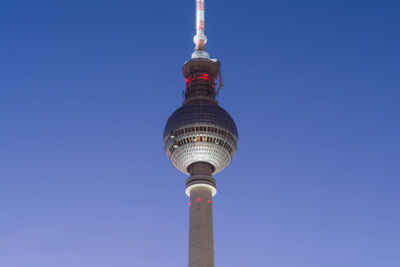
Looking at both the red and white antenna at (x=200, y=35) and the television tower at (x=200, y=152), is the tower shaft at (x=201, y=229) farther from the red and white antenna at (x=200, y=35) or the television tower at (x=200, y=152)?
the red and white antenna at (x=200, y=35)

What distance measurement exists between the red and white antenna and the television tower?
1571 cm

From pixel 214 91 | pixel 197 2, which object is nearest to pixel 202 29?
pixel 197 2

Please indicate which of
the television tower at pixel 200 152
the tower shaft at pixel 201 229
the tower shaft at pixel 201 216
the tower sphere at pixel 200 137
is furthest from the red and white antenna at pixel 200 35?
the tower shaft at pixel 201 229

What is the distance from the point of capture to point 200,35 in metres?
148

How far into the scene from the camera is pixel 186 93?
447 ft

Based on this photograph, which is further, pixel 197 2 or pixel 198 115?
pixel 197 2

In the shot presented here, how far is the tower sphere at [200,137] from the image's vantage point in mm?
118625

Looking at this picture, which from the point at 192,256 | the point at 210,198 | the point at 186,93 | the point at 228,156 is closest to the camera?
the point at 192,256

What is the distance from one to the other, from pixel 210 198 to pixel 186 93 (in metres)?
36.3

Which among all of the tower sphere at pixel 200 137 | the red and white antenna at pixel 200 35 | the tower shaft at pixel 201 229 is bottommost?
the tower shaft at pixel 201 229

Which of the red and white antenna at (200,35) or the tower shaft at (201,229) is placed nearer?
the tower shaft at (201,229)

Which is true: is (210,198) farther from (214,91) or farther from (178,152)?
(214,91)

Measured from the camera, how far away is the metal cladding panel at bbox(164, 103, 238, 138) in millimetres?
120375

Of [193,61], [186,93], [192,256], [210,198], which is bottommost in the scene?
[192,256]
